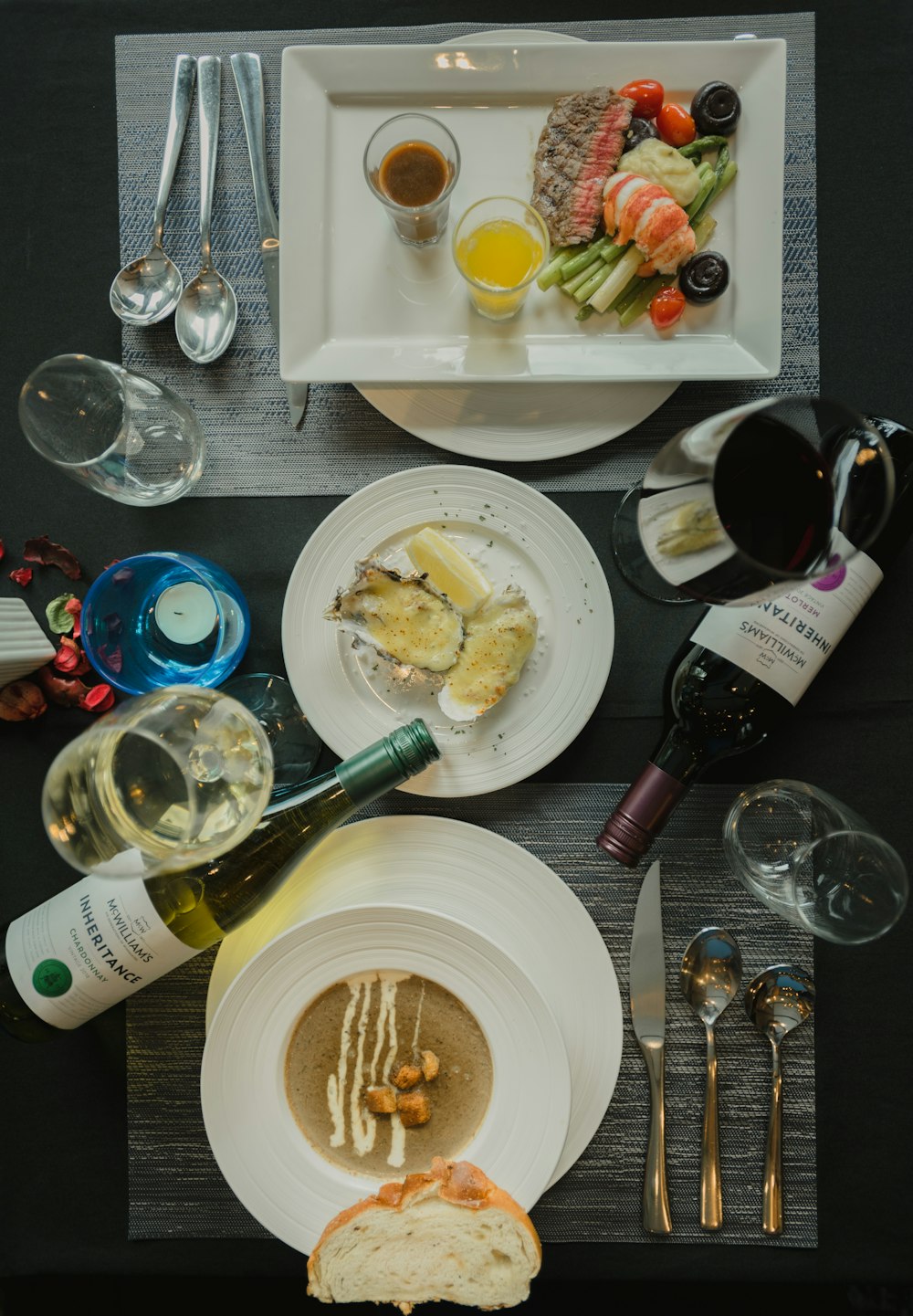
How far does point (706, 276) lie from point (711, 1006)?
1.00 m

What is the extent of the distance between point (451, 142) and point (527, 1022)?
46.2 inches

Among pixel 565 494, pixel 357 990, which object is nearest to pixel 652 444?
pixel 565 494

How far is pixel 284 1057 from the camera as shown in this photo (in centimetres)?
116

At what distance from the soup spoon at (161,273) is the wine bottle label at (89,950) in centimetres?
80

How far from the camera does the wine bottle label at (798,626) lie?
3.59 feet

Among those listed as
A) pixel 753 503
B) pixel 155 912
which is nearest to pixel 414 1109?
pixel 155 912

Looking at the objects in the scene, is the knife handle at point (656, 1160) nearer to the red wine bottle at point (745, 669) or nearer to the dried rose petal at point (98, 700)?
the red wine bottle at point (745, 669)

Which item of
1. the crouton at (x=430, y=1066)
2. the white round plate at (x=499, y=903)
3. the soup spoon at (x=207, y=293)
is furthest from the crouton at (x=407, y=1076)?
the soup spoon at (x=207, y=293)

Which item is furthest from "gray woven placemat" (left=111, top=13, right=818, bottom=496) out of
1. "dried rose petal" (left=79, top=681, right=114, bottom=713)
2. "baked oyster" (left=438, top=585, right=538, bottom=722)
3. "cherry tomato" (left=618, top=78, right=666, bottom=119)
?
"dried rose petal" (left=79, top=681, right=114, bottom=713)

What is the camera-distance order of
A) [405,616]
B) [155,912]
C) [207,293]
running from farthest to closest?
1. [207,293]
2. [405,616]
3. [155,912]

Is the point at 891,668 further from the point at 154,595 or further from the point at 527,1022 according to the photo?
the point at 154,595

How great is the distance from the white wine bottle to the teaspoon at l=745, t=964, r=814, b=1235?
1.93 ft

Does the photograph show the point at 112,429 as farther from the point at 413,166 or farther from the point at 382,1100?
the point at 382,1100

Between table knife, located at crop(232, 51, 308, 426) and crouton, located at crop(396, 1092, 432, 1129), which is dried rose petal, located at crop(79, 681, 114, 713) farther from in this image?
crouton, located at crop(396, 1092, 432, 1129)
